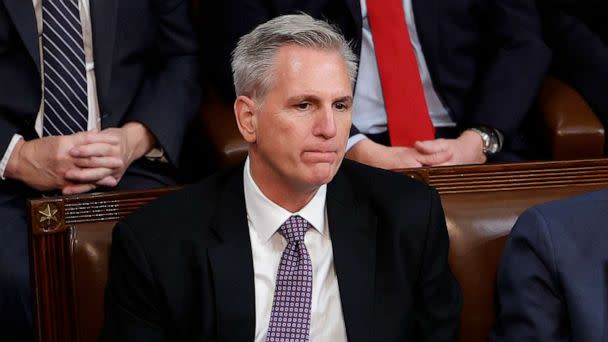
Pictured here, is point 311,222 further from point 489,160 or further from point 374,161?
point 489,160

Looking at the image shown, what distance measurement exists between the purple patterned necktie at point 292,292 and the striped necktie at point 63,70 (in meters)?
0.58

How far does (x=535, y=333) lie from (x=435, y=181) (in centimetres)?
30

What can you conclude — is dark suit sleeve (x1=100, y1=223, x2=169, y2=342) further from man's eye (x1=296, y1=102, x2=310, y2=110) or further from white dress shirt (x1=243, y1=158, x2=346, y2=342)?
man's eye (x1=296, y1=102, x2=310, y2=110)

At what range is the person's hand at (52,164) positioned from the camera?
177 cm

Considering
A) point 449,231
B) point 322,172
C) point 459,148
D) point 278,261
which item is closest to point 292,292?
point 278,261

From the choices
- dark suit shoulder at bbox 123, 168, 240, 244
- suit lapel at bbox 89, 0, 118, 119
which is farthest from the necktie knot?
suit lapel at bbox 89, 0, 118, 119

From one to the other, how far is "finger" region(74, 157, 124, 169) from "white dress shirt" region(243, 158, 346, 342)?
373 millimetres

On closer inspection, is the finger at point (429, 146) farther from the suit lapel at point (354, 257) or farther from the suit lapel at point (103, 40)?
the suit lapel at point (103, 40)

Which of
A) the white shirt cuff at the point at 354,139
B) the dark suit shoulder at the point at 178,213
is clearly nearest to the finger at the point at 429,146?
the white shirt cuff at the point at 354,139

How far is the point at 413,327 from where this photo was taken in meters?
1.52

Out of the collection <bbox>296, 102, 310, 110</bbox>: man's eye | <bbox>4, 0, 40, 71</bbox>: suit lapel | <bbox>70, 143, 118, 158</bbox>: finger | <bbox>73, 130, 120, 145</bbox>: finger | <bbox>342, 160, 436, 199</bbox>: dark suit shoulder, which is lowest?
<bbox>70, 143, 118, 158</bbox>: finger

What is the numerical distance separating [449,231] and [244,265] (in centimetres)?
33

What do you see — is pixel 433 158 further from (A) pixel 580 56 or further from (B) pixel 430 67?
(A) pixel 580 56

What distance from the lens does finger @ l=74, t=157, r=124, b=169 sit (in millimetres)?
1771
